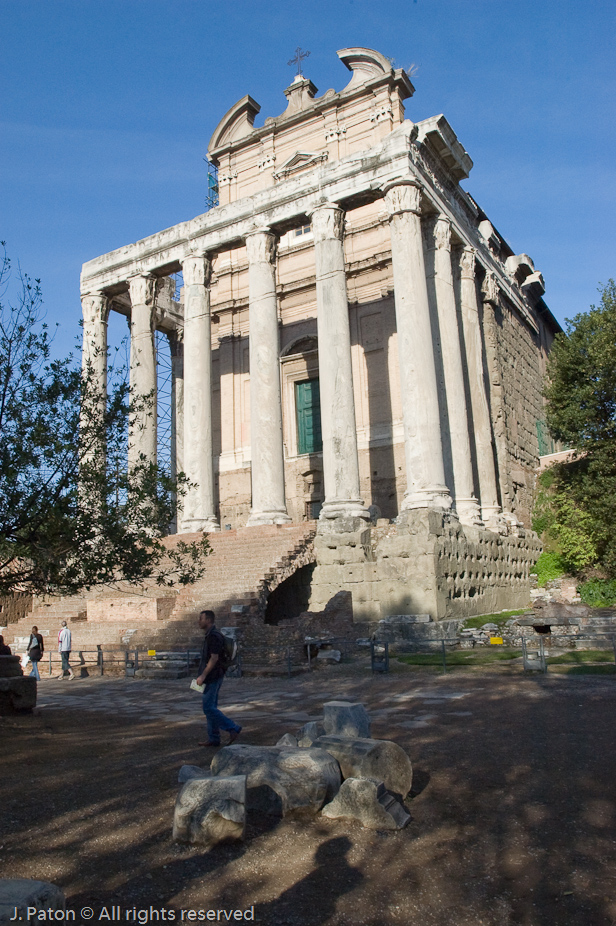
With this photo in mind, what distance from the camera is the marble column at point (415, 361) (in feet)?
58.0

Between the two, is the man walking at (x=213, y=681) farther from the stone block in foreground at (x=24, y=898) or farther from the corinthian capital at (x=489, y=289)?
the corinthian capital at (x=489, y=289)

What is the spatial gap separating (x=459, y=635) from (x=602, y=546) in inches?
334

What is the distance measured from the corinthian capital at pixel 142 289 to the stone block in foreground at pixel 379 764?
2075 centimetres

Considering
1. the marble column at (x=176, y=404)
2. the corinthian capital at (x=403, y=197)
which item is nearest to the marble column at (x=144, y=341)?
the marble column at (x=176, y=404)

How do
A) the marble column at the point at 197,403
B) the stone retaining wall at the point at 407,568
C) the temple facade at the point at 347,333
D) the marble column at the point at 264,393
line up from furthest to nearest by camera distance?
the marble column at the point at 197,403 < the marble column at the point at 264,393 < the temple facade at the point at 347,333 < the stone retaining wall at the point at 407,568

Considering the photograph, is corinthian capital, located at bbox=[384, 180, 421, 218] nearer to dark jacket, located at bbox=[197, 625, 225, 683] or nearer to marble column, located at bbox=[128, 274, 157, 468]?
marble column, located at bbox=[128, 274, 157, 468]

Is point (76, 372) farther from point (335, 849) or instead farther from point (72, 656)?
point (72, 656)

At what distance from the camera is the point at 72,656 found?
54.2 ft

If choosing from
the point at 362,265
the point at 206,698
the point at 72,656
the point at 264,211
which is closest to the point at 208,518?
the point at 72,656

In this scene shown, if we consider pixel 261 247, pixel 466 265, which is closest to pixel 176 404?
pixel 261 247

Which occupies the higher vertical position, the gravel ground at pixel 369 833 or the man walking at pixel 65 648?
the man walking at pixel 65 648

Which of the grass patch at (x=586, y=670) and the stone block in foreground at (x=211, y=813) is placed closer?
the stone block in foreground at (x=211, y=813)

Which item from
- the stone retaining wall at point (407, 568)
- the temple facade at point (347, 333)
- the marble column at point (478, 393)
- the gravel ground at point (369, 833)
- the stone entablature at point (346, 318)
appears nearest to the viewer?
the gravel ground at point (369, 833)

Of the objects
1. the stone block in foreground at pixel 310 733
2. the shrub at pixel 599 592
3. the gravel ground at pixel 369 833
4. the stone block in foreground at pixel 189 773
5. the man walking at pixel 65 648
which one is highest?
the shrub at pixel 599 592
